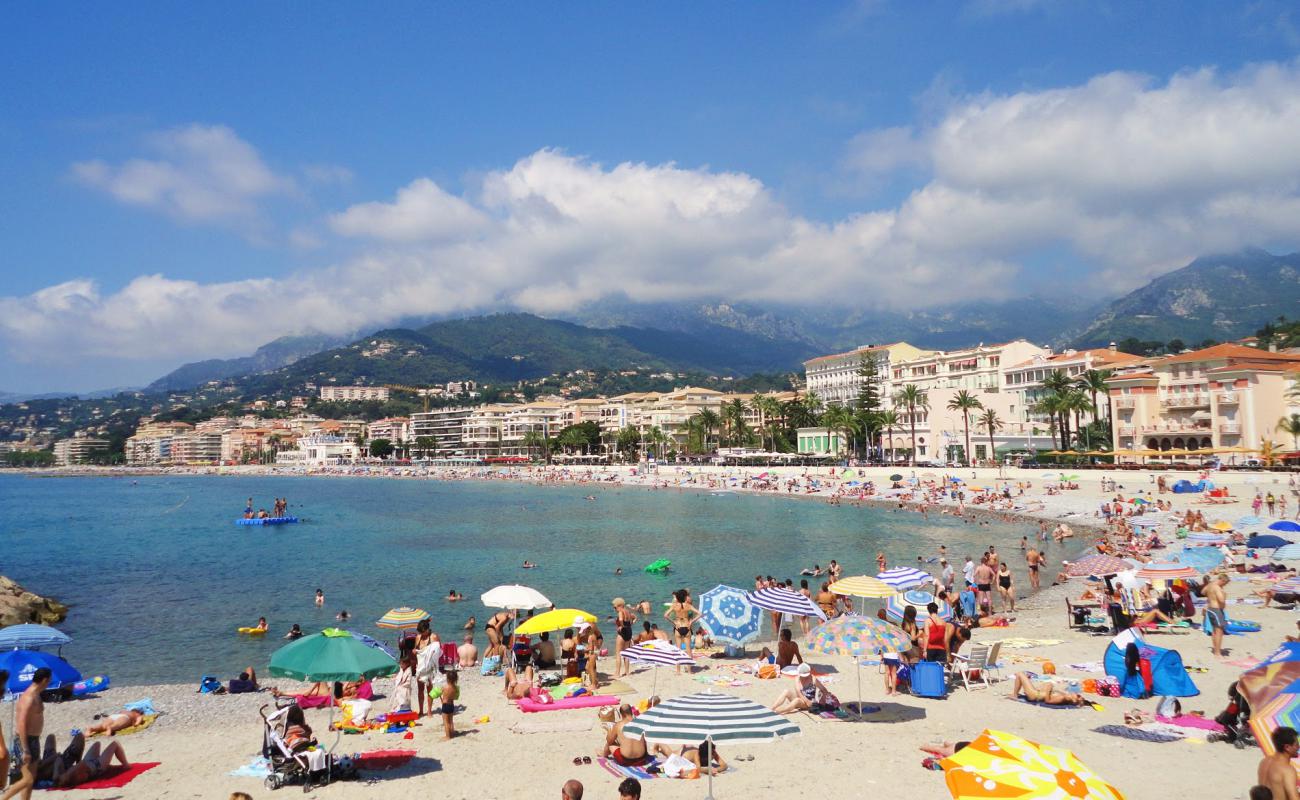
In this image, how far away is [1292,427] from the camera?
49.5 meters

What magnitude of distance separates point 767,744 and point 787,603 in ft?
12.1

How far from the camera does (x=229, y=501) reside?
75.6m

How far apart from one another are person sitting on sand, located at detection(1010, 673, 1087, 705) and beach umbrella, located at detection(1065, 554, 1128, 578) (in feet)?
20.1

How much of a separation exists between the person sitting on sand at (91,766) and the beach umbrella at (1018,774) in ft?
27.4

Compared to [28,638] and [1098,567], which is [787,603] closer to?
[1098,567]

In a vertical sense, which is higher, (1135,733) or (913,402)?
(913,402)

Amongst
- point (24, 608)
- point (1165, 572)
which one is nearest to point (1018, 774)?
point (1165, 572)

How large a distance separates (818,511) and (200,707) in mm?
39812

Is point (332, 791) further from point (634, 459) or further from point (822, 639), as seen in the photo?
point (634, 459)

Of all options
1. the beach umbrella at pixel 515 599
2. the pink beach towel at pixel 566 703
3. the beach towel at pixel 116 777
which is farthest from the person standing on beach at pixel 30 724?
the beach umbrella at pixel 515 599

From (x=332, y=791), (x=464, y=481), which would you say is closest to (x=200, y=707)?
(x=332, y=791)

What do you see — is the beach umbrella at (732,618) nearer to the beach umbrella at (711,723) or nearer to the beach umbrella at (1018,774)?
the beach umbrella at (711,723)

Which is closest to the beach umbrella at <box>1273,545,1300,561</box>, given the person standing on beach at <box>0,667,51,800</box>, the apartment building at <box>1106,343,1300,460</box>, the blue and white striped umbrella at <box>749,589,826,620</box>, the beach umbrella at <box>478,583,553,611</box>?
the blue and white striped umbrella at <box>749,589,826,620</box>

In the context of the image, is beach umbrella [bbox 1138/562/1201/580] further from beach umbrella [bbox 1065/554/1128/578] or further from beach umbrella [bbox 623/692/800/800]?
beach umbrella [bbox 623/692/800/800]
